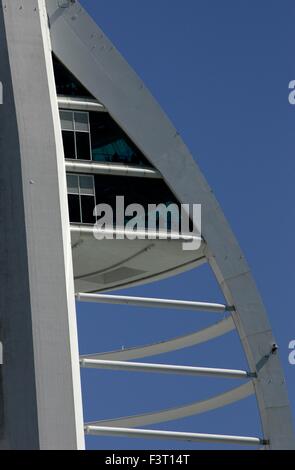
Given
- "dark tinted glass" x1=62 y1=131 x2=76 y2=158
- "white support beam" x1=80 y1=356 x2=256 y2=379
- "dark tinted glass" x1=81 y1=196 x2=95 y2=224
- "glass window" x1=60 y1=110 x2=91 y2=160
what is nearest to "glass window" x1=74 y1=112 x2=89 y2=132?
"glass window" x1=60 y1=110 x2=91 y2=160

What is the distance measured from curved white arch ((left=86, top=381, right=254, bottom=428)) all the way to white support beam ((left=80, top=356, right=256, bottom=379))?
157cm

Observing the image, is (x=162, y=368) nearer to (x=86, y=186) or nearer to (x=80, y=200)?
(x=80, y=200)

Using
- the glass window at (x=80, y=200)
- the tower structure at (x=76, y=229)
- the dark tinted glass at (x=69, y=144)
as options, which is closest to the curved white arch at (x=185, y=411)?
the tower structure at (x=76, y=229)

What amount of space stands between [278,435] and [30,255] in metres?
14.5

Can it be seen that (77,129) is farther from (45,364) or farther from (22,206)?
(45,364)

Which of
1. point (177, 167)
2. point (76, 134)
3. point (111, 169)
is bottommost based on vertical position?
point (111, 169)

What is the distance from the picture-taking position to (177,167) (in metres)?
60.1

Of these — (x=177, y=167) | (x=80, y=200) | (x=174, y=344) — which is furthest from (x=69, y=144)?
(x=174, y=344)

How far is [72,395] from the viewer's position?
4716 centimetres

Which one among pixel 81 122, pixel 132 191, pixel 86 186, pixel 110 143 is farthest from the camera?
pixel 110 143

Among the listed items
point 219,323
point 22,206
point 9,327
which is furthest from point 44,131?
point 219,323

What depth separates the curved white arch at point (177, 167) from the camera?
59.4 metres

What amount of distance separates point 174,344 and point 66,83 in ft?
44.8
